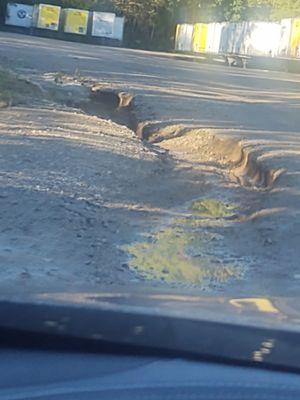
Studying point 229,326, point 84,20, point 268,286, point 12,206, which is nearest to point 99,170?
point 12,206

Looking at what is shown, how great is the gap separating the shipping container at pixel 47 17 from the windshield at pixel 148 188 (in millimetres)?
39553

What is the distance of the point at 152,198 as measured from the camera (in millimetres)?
13891

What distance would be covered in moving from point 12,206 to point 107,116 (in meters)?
12.9

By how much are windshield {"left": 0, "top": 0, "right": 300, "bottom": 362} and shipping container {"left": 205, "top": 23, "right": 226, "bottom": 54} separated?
3155 centimetres

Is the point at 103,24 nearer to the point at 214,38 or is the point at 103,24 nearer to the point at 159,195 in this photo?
the point at 214,38

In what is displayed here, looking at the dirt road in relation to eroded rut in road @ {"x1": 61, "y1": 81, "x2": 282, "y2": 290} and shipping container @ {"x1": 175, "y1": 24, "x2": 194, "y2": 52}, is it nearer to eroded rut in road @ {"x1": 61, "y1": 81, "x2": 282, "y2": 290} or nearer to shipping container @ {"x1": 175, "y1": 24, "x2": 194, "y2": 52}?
eroded rut in road @ {"x1": 61, "y1": 81, "x2": 282, "y2": 290}

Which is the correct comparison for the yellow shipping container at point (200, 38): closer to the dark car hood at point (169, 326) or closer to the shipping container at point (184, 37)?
the shipping container at point (184, 37)

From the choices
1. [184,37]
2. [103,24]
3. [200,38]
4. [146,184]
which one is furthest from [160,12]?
[146,184]

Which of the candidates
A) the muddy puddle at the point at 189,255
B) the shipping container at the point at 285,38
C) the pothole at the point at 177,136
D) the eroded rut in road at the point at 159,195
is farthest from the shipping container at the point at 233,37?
the muddy puddle at the point at 189,255

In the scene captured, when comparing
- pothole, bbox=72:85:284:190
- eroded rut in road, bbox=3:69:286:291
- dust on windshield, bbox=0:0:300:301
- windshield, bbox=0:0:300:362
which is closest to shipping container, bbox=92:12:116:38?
dust on windshield, bbox=0:0:300:301

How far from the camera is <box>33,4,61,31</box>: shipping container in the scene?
74.8 m

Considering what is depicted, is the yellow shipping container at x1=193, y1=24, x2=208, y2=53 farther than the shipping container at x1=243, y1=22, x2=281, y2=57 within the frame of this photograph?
Yes

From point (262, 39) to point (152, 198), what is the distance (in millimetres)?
46731

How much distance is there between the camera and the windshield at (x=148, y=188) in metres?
9.52
